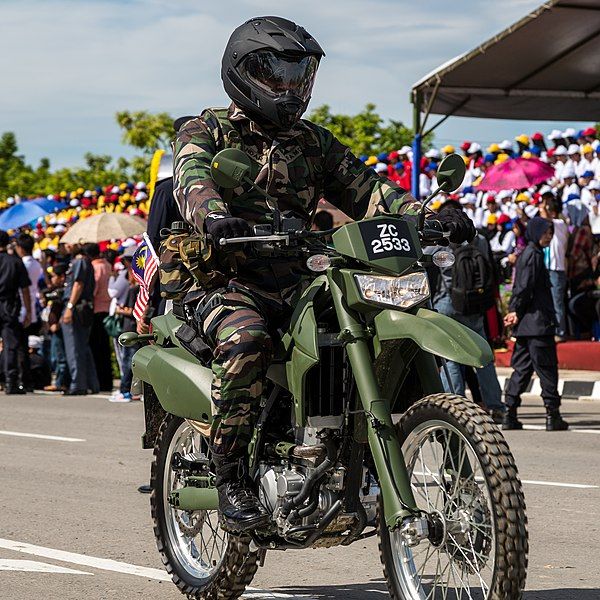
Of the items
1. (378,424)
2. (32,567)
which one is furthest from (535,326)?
(378,424)

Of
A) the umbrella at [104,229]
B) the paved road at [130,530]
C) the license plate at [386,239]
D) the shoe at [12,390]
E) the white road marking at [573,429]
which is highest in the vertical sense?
the umbrella at [104,229]

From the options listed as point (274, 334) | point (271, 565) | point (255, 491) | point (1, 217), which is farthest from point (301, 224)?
point (1, 217)

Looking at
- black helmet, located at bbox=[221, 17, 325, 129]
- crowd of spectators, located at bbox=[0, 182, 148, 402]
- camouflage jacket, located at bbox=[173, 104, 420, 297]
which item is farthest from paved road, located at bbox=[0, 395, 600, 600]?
crowd of spectators, located at bbox=[0, 182, 148, 402]

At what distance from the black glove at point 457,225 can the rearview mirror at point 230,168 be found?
2.45 feet

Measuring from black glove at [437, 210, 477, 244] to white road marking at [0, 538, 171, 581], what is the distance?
2.04 m

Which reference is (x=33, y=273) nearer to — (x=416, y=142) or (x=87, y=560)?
(x=416, y=142)

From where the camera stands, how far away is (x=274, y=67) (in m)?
5.28

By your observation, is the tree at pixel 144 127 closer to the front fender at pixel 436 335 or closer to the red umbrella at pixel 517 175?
the red umbrella at pixel 517 175

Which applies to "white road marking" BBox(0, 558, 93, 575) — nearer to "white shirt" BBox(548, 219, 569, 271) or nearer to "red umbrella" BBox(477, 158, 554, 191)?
"white shirt" BBox(548, 219, 569, 271)

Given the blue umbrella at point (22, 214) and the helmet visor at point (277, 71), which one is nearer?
the helmet visor at point (277, 71)

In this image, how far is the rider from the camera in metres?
5.05

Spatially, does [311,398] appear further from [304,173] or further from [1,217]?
[1,217]

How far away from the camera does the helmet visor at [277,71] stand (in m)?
5.28

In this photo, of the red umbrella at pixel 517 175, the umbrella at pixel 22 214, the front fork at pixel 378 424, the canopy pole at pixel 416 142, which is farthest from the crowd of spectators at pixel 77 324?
the front fork at pixel 378 424
